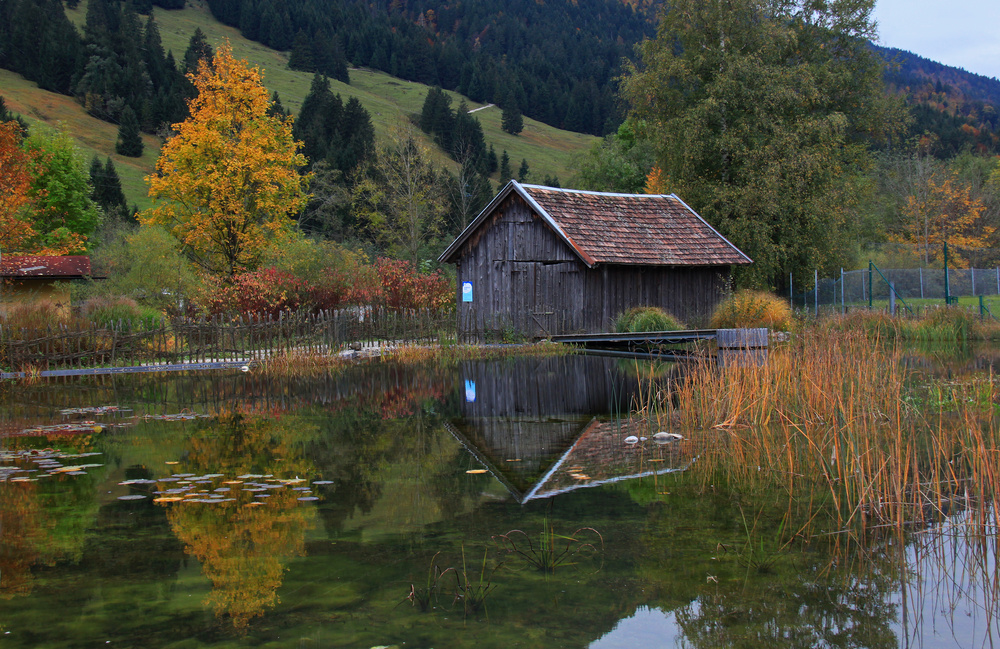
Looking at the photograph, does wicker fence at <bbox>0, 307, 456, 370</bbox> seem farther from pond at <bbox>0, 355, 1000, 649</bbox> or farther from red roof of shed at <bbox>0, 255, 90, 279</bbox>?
pond at <bbox>0, 355, 1000, 649</bbox>

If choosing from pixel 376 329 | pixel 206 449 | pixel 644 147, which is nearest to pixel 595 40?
pixel 644 147

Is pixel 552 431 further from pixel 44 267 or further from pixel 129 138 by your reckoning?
pixel 129 138

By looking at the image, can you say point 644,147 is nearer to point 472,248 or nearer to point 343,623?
point 472,248

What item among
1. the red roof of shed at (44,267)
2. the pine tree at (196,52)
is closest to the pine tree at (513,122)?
the pine tree at (196,52)

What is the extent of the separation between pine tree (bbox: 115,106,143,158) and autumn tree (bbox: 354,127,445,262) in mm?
25869

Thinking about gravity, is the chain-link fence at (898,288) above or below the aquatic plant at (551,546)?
above

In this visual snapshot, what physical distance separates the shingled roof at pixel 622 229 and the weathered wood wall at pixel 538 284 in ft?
1.93

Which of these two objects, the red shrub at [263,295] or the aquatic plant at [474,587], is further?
the red shrub at [263,295]

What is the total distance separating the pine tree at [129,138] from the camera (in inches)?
2900

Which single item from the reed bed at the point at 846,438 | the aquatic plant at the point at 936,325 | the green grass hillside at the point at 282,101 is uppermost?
the green grass hillside at the point at 282,101

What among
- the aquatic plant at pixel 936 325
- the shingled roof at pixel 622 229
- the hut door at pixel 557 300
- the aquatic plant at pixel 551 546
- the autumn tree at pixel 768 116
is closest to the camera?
the aquatic plant at pixel 551 546

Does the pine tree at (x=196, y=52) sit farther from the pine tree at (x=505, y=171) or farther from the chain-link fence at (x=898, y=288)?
the chain-link fence at (x=898, y=288)

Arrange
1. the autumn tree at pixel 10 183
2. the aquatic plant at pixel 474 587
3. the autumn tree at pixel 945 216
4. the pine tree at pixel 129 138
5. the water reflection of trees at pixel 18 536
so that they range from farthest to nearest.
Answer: the pine tree at pixel 129 138 < the autumn tree at pixel 945 216 < the autumn tree at pixel 10 183 < the water reflection of trees at pixel 18 536 < the aquatic plant at pixel 474 587

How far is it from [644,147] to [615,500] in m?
49.2
